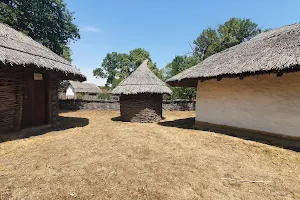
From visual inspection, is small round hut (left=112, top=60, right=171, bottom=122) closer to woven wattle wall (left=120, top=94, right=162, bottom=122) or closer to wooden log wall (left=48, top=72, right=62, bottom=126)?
woven wattle wall (left=120, top=94, right=162, bottom=122)

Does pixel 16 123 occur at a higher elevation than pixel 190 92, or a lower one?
lower

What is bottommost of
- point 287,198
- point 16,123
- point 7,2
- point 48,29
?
point 287,198

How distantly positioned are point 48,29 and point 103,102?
8264 millimetres

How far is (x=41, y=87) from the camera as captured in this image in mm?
8570

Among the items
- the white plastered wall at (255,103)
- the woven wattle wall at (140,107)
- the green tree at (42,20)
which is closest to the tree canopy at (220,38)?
the green tree at (42,20)

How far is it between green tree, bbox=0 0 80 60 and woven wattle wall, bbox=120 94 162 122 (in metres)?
10.6

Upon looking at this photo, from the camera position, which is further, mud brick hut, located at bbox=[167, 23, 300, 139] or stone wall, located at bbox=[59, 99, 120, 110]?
stone wall, located at bbox=[59, 99, 120, 110]

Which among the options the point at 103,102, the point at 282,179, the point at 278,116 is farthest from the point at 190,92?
the point at 282,179

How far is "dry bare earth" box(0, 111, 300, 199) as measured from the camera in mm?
3162

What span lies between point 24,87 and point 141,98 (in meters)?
5.83

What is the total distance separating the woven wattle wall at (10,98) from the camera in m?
6.66

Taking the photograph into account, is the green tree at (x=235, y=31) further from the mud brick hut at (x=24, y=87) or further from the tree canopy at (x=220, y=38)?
the mud brick hut at (x=24, y=87)

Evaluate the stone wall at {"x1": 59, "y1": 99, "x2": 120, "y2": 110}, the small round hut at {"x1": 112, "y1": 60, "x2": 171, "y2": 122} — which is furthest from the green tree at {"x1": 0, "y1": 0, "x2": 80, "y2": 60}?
the small round hut at {"x1": 112, "y1": 60, "x2": 171, "y2": 122}

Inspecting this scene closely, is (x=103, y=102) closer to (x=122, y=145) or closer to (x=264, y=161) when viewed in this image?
(x=122, y=145)
